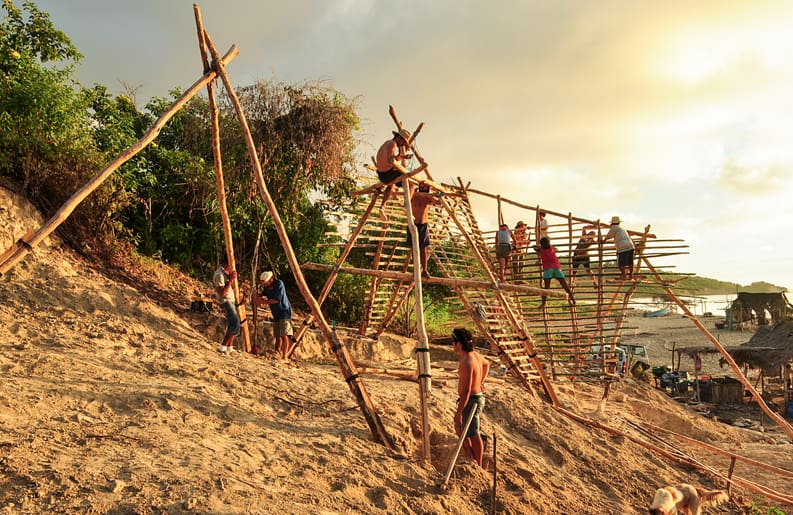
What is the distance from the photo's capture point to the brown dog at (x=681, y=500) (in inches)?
181

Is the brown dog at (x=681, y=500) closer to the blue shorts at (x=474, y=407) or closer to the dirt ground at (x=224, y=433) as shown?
the dirt ground at (x=224, y=433)

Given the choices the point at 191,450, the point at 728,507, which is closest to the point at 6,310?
the point at 191,450

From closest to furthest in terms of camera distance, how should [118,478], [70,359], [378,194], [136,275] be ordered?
[118,478] → [70,359] → [378,194] → [136,275]

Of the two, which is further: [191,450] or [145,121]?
[145,121]

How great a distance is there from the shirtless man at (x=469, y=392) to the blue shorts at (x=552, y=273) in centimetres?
405

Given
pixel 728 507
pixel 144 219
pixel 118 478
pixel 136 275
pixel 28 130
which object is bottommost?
pixel 728 507

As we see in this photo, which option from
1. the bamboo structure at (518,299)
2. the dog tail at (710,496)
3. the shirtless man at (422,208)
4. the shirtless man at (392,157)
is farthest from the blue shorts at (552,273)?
the dog tail at (710,496)

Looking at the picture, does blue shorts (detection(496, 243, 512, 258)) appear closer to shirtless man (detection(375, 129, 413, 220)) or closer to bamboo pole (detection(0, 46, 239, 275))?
shirtless man (detection(375, 129, 413, 220))

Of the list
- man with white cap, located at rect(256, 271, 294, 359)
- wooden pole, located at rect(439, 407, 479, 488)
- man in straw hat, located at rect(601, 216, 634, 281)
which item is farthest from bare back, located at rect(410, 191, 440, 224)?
man in straw hat, located at rect(601, 216, 634, 281)

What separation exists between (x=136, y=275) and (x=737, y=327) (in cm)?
3338

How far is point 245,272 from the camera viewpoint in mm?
11992

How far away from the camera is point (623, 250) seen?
8766 mm

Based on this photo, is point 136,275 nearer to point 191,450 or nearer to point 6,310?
point 6,310

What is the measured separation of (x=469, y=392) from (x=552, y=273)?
4.36 metres
